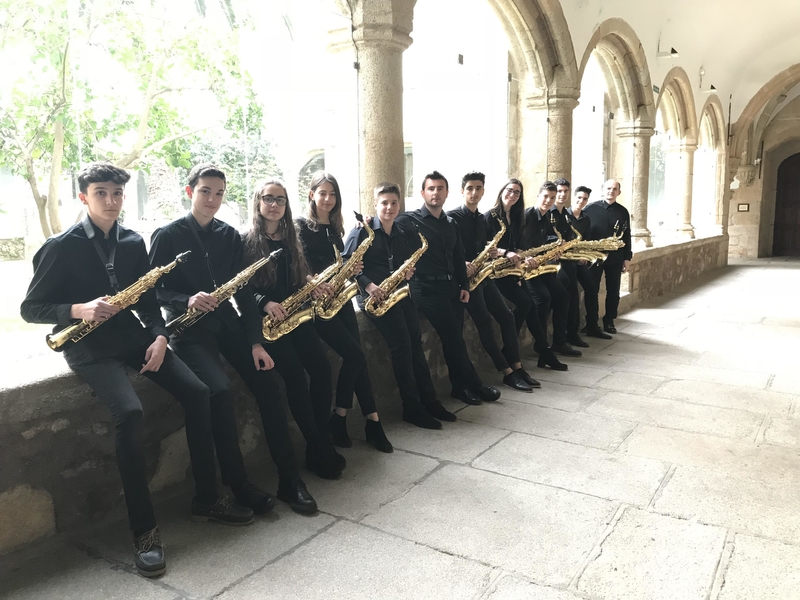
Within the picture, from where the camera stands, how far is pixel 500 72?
19.0ft

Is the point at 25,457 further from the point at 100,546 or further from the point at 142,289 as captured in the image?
the point at 142,289

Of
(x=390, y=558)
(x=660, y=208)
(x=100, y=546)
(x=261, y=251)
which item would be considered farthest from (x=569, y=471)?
(x=660, y=208)

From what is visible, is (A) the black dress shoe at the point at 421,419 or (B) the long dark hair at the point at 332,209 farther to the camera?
(A) the black dress shoe at the point at 421,419

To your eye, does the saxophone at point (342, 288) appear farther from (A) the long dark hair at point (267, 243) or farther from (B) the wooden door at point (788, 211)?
(B) the wooden door at point (788, 211)

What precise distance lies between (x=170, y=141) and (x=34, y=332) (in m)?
0.97

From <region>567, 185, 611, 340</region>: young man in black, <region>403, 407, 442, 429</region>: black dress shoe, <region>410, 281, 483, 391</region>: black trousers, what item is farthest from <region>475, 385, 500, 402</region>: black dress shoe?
<region>567, 185, 611, 340</region>: young man in black

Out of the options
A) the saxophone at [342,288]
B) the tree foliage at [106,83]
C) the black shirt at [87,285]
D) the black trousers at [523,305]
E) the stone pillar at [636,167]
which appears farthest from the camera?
the stone pillar at [636,167]

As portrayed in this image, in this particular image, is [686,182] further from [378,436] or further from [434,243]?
[378,436]

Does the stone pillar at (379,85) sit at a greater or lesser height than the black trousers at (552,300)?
greater

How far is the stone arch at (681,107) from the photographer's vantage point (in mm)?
9422

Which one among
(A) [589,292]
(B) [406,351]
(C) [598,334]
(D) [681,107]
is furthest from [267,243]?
(D) [681,107]

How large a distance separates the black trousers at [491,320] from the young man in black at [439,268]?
0.87 feet

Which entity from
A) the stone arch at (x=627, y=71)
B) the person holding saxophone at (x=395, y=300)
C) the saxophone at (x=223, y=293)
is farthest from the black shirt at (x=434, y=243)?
the stone arch at (x=627, y=71)

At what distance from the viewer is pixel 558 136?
19.2 feet
